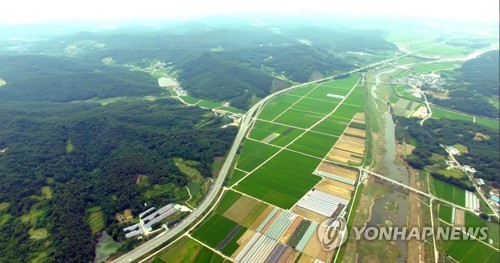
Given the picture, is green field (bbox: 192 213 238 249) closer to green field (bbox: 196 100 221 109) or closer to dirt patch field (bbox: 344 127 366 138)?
dirt patch field (bbox: 344 127 366 138)

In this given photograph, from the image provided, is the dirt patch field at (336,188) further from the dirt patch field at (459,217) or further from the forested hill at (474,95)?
the forested hill at (474,95)

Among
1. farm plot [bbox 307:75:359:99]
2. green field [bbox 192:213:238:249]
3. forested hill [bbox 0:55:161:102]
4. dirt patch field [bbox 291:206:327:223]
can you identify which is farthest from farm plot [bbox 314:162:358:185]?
forested hill [bbox 0:55:161:102]

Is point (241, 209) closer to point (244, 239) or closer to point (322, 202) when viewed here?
point (244, 239)

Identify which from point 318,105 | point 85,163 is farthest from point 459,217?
point 85,163

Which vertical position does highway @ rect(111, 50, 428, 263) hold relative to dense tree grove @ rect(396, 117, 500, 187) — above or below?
above

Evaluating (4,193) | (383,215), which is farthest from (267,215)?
(4,193)

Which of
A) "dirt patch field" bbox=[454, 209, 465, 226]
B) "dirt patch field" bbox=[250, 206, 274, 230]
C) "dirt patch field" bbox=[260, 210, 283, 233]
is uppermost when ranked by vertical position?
"dirt patch field" bbox=[250, 206, 274, 230]
